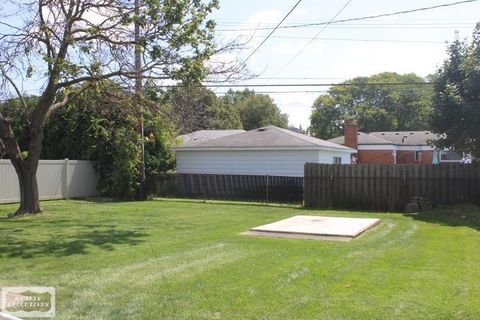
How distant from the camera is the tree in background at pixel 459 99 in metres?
18.1

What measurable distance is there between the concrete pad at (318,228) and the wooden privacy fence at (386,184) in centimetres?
560

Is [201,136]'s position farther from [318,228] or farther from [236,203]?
[318,228]

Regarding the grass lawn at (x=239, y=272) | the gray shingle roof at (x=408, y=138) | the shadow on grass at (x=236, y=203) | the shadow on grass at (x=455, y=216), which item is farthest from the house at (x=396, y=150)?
the grass lawn at (x=239, y=272)

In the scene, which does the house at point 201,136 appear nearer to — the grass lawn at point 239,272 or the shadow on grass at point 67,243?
the grass lawn at point 239,272

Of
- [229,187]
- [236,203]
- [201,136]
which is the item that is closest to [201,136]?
[201,136]

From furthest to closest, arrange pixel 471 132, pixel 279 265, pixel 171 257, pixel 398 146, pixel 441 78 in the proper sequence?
pixel 398 146 → pixel 441 78 → pixel 471 132 → pixel 171 257 → pixel 279 265

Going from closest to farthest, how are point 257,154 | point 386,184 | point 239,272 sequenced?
point 239,272 < point 386,184 < point 257,154

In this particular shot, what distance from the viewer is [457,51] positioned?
1973 cm

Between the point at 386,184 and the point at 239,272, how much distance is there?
533 inches

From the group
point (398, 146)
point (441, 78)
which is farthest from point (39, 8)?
point (398, 146)

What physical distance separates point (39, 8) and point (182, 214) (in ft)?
24.7

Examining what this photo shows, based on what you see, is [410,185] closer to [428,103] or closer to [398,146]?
[428,103]

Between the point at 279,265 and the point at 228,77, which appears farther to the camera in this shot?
the point at 228,77

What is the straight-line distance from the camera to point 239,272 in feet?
24.8
